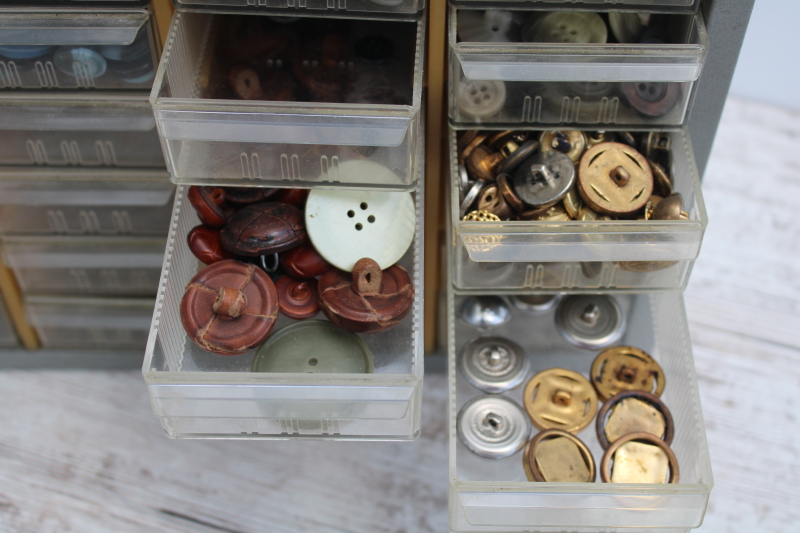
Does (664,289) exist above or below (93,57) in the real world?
below

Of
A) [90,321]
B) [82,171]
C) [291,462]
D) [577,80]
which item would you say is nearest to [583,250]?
[577,80]

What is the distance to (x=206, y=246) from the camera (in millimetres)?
1032

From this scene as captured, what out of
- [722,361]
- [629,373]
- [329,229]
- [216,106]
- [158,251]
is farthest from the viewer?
[722,361]

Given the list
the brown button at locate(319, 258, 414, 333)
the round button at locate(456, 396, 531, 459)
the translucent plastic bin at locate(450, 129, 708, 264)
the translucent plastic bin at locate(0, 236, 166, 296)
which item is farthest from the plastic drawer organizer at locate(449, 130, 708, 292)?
the translucent plastic bin at locate(0, 236, 166, 296)

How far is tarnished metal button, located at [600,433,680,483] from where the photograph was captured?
1078 millimetres

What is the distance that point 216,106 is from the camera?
917 millimetres

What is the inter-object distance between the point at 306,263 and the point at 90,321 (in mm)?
556

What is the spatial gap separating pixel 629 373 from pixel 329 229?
504mm

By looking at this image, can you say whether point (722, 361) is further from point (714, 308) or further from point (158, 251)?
point (158, 251)

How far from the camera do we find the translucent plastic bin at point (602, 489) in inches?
→ 38.5

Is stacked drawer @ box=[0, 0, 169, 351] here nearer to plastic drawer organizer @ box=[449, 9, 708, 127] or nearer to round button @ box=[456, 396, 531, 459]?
plastic drawer organizer @ box=[449, 9, 708, 127]

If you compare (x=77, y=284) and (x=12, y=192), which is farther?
(x=77, y=284)

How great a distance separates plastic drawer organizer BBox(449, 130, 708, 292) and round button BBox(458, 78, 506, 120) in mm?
53

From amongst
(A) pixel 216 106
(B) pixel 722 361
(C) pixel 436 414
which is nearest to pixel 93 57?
(A) pixel 216 106
